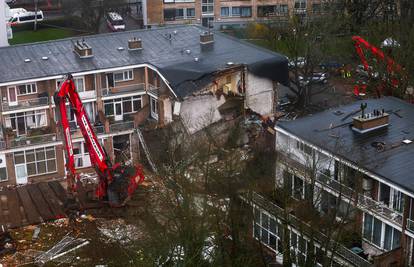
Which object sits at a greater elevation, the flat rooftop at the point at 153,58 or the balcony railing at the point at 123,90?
the flat rooftop at the point at 153,58

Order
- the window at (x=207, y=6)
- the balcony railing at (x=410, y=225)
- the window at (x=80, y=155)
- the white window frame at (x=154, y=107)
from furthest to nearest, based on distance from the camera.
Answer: the window at (x=207, y=6) < the white window frame at (x=154, y=107) < the window at (x=80, y=155) < the balcony railing at (x=410, y=225)

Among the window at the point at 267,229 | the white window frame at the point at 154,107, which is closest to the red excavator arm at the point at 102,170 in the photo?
the white window frame at the point at 154,107

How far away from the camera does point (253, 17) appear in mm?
75188

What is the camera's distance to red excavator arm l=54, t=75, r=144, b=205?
38.8m

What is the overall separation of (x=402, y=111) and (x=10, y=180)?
23.4 metres

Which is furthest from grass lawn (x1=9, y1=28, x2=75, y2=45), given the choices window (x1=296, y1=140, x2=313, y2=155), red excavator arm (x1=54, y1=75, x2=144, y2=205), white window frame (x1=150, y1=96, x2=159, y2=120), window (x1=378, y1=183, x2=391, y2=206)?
window (x1=378, y1=183, x2=391, y2=206)

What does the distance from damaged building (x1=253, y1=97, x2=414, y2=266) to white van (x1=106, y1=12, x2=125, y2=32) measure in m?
44.1

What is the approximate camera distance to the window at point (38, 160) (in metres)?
43.3

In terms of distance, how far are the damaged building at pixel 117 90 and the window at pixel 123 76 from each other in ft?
0.21

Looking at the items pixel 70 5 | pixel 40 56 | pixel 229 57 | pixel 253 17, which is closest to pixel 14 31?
pixel 70 5

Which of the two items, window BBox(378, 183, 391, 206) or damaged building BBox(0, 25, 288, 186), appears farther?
damaged building BBox(0, 25, 288, 186)

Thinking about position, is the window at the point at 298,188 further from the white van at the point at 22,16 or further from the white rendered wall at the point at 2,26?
the white van at the point at 22,16

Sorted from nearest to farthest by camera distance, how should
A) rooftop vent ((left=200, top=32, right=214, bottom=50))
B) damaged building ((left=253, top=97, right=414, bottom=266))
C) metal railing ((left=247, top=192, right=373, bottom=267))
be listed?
metal railing ((left=247, top=192, right=373, bottom=267))
damaged building ((left=253, top=97, right=414, bottom=266))
rooftop vent ((left=200, top=32, right=214, bottom=50))

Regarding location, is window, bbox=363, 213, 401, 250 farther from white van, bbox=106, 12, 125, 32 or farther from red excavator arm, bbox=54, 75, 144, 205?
white van, bbox=106, 12, 125, 32
